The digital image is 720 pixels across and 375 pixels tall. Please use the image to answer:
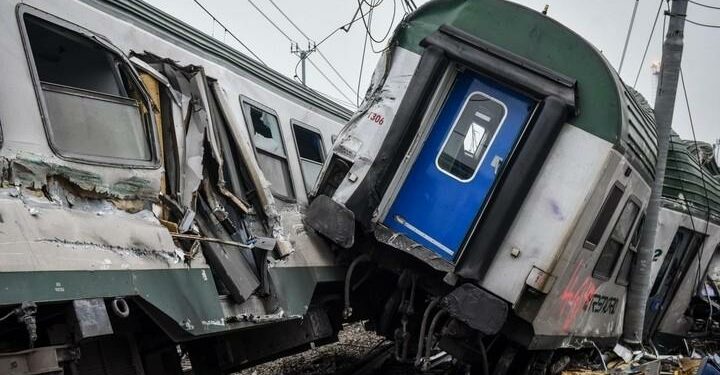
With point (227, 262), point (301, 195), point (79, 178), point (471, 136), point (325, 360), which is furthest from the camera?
point (325, 360)

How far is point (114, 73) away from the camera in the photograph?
406cm

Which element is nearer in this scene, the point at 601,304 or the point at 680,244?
the point at 601,304

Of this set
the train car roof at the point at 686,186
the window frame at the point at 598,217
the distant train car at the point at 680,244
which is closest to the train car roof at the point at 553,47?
the window frame at the point at 598,217

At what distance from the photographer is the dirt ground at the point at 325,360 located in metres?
8.67

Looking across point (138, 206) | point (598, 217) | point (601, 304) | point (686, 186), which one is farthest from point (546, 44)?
point (686, 186)

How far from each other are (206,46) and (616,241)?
170 inches

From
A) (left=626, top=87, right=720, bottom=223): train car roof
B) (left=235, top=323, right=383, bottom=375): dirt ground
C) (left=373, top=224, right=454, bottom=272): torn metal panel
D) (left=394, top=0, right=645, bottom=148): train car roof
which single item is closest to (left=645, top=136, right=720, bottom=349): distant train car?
(left=626, top=87, right=720, bottom=223): train car roof

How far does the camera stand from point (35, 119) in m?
3.29

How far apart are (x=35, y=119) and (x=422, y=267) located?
11.6 ft

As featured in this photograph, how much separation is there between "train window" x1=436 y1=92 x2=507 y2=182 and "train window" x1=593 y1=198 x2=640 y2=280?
63.5 inches

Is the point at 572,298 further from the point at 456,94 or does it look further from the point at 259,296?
the point at 259,296

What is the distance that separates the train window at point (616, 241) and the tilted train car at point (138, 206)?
8.38 feet

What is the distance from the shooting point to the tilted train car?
3.08 meters

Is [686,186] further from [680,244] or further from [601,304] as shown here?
[601,304]
